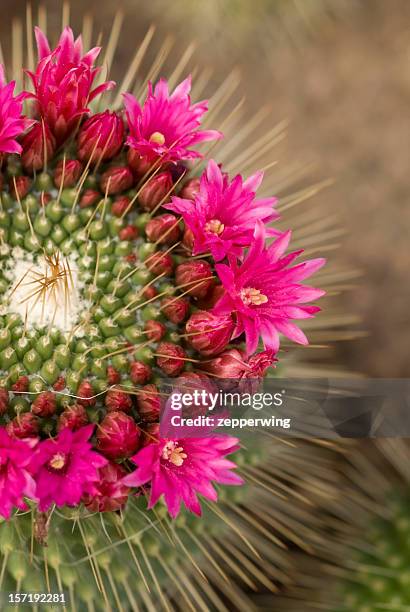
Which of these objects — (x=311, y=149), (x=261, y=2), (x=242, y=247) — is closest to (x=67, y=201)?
(x=242, y=247)

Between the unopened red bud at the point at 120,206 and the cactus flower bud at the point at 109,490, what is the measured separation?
0.26 m

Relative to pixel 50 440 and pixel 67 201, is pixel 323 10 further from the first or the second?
pixel 50 440

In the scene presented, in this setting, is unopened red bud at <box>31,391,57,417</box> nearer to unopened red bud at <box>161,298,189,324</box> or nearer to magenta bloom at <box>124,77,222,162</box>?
unopened red bud at <box>161,298,189,324</box>

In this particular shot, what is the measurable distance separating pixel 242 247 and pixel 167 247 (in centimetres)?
9

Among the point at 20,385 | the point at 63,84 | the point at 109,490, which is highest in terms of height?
the point at 63,84

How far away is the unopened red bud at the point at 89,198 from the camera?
796mm

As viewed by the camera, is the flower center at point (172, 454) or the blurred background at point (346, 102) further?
the blurred background at point (346, 102)

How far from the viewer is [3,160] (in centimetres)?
80

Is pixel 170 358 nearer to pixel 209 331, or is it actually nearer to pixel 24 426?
pixel 209 331

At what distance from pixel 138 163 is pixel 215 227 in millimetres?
125

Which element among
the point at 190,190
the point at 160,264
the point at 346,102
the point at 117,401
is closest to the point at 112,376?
the point at 117,401

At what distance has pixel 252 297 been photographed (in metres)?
0.74

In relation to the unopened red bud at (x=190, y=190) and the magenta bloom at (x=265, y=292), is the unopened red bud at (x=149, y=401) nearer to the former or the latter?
the magenta bloom at (x=265, y=292)

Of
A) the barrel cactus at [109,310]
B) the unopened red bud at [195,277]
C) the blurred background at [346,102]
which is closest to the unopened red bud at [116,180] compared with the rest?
the barrel cactus at [109,310]
